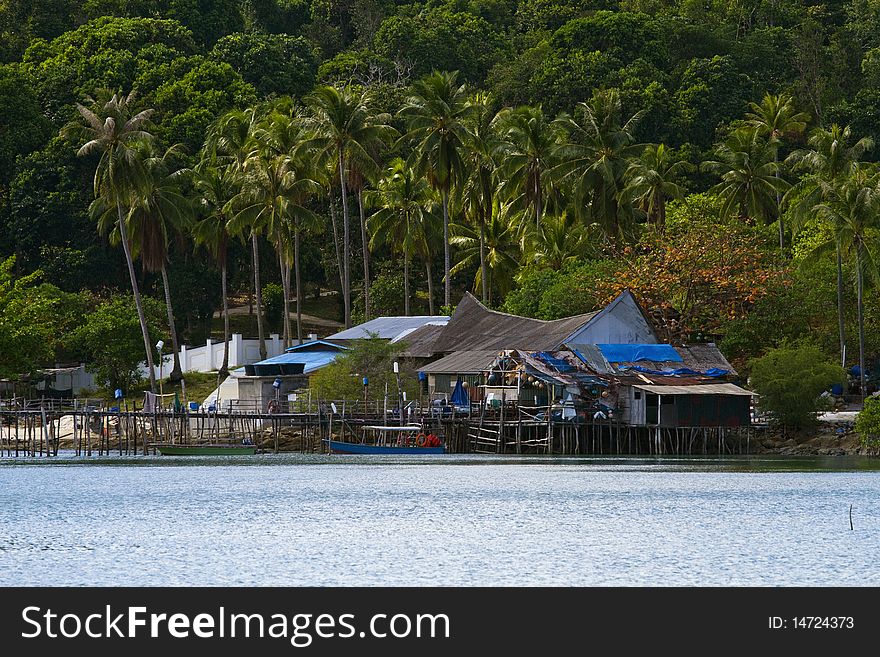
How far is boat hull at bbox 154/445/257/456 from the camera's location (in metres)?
64.2

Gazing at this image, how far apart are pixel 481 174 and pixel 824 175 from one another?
19.4m

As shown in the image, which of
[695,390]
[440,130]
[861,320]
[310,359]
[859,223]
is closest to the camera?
[695,390]

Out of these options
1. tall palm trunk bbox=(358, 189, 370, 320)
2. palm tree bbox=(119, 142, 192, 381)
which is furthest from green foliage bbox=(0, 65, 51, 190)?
tall palm trunk bbox=(358, 189, 370, 320)

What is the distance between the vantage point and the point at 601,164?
80312mm

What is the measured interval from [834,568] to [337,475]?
26335mm

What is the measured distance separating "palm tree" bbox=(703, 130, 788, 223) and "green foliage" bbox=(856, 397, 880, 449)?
2486 cm

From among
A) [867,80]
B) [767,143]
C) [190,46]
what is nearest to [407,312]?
[767,143]

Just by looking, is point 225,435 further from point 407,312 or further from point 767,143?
point 767,143

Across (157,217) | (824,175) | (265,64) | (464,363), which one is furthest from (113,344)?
(824,175)

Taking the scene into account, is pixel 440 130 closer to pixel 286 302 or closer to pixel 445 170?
pixel 445 170

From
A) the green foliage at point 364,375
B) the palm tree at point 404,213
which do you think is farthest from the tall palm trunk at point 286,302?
the green foliage at point 364,375

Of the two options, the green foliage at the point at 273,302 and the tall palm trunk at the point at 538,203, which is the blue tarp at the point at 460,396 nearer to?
the tall palm trunk at the point at 538,203

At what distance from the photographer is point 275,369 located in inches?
2771

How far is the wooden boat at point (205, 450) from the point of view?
64250 mm
